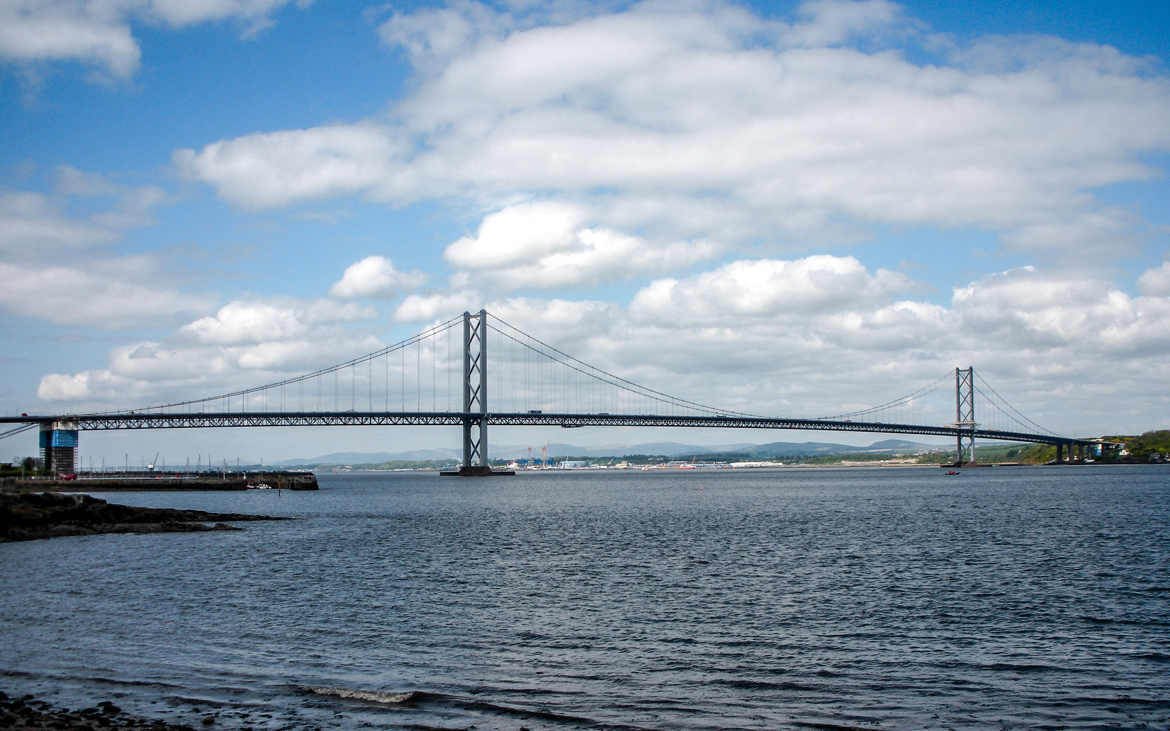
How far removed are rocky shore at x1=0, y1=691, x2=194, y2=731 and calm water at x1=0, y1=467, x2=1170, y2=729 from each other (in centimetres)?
49

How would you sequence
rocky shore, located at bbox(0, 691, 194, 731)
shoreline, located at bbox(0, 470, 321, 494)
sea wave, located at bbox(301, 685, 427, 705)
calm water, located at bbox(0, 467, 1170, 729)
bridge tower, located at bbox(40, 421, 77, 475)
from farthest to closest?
bridge tower, located at bbox(40, 421, 77, 475) → shoreline, located at bbox(0, 470, 321, 494) → sea wave, located at bbox(301, 685, 427, 705) → calm water, located at bbox(0, 467, 1170, 729) → rocky shore, located at bbox(0, 691, 194, 731)

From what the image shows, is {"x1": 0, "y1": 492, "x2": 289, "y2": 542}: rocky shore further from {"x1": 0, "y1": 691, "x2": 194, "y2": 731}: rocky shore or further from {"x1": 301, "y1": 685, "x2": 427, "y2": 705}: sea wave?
{"x1": 301, "y1": 685, "x2": 427, "y2": 705}: sea wave

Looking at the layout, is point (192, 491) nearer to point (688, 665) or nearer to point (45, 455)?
point (45, 455)

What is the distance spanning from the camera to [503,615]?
19.0 metres

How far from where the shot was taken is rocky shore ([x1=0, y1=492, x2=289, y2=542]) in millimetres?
37094

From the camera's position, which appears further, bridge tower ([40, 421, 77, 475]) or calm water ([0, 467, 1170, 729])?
bridge tower ([40, 421, 77, 475])

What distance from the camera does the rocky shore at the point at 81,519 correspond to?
3709 centimetres

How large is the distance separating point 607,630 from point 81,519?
33.5 metres

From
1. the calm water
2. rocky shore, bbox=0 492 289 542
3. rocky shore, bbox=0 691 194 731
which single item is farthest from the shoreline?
rocky shore, bbox=0 691 194 731

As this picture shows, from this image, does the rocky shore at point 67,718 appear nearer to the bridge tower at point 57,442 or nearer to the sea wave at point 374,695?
the sea wave at point 374,695

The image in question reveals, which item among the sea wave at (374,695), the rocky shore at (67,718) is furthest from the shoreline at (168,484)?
the sea wave at (374,695)

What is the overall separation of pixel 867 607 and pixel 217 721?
13033 mm

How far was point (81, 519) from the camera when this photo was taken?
4150cm

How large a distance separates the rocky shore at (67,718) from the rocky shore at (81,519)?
1051 inches
